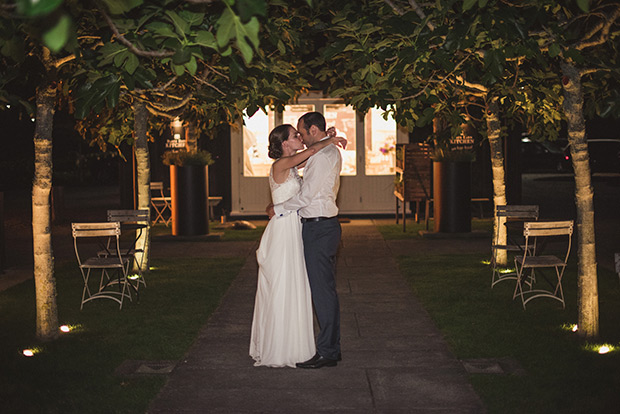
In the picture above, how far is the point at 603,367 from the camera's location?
611 cm

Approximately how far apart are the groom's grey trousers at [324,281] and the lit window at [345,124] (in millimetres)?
12785

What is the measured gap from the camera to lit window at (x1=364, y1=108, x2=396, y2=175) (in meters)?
19.0

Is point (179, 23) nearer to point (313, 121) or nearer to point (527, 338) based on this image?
point (313, 121)

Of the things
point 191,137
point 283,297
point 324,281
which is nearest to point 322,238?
point 324,281

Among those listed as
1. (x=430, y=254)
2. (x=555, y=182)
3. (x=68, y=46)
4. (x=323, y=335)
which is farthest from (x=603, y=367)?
(x=555, y=182)

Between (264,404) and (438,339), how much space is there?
2.38 meters

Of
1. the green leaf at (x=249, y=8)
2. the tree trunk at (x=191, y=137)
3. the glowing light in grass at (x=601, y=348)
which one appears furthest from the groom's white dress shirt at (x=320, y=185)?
the tree trunk at (x=191, y=137)

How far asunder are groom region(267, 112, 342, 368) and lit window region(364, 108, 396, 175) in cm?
1279

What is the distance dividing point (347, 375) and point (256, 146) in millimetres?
13627

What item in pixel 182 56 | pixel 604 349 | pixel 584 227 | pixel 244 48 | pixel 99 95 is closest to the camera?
pixel 244 48

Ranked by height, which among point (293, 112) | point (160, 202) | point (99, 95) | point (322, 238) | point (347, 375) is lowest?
point (347, 375)

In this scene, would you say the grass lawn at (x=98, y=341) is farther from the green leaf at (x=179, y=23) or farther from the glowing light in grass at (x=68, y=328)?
the green leaf at (x=179, y=23)

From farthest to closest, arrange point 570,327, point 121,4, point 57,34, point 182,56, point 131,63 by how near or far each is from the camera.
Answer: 1. point 570,327
2. point 131,63
3. point 182,56
4. point 121,4
5. point 57,34

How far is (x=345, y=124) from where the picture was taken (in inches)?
750
